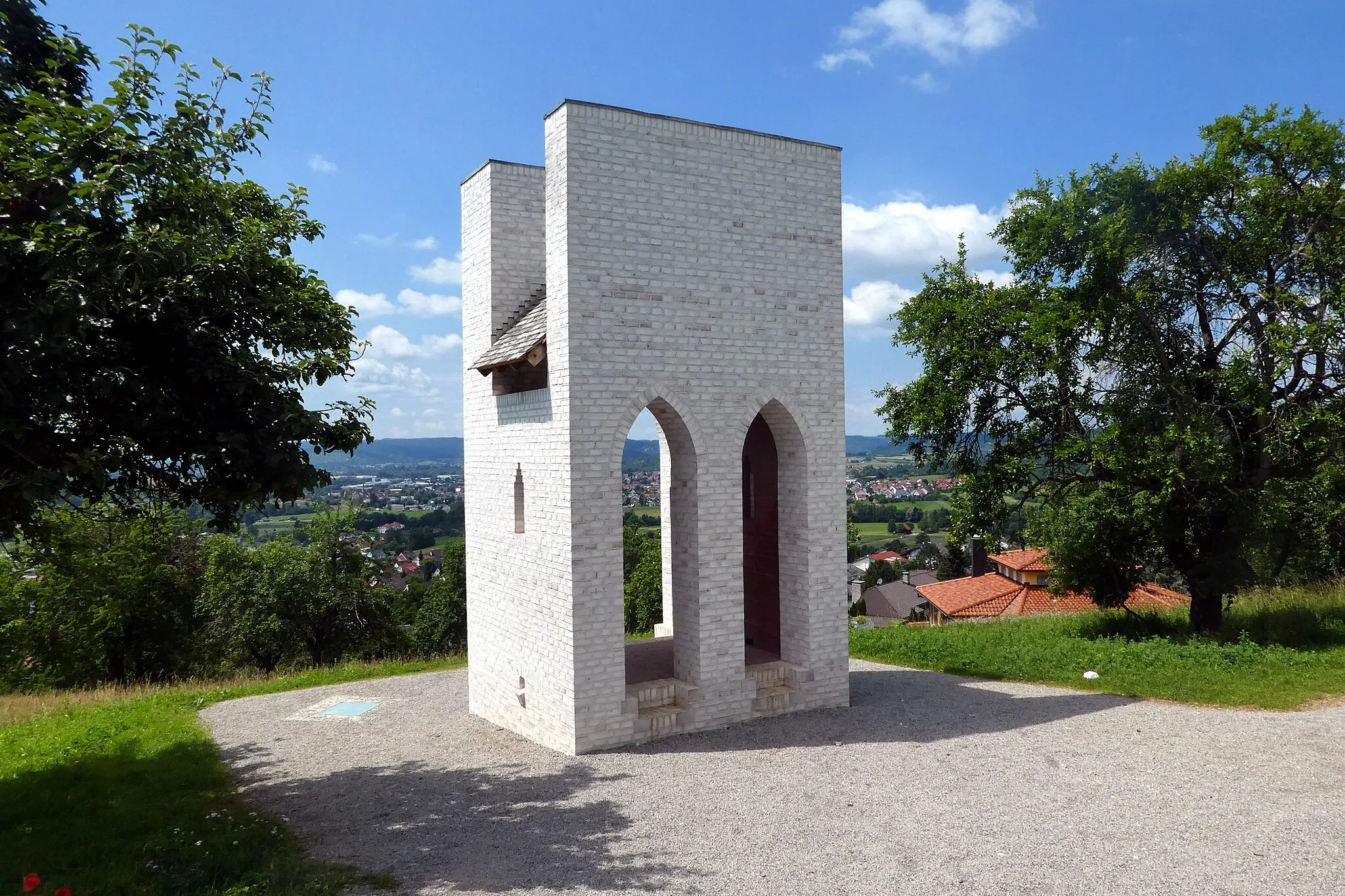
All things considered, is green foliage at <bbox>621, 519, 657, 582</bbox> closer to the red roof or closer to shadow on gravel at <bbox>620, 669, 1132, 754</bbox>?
the red roof

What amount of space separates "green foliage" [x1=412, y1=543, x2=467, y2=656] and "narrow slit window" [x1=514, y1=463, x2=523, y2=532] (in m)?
25.1

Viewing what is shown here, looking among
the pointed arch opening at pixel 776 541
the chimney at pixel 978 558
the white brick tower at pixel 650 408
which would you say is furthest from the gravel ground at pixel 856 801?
the chimney at pixel 978 558

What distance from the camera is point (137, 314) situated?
7.11 m

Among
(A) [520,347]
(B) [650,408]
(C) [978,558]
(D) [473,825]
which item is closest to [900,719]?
(B) [650,408]

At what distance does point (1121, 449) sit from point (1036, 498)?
123 inches

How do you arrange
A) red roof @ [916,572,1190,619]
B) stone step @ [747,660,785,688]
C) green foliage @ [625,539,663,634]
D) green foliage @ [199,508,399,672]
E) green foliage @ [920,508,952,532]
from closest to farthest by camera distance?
stone step @ [747,660,785,688] < green foliage @ [199,508,399,672] < red roof @ [916,572,1190,619] < green foliage @ [625,539,663,634] < green foliage @ [920,508,952,532]

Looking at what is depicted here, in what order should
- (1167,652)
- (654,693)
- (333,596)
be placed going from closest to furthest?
(654,693) → (1167,652) → (333,596)

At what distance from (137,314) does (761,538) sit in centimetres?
876

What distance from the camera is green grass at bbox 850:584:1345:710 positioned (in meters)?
12.0

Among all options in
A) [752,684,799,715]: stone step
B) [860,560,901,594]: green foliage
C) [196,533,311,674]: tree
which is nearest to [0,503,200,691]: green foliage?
[196,533,311,674]: tree

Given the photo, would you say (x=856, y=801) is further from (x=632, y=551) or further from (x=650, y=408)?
(x=632, y=551)

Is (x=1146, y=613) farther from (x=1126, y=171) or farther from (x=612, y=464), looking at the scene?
(x=612, y=464)

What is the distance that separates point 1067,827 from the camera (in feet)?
24.7

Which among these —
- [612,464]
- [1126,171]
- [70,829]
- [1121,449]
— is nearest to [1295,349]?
[1121,449]
